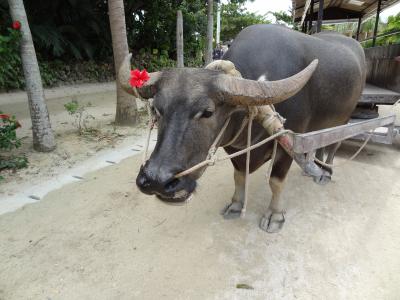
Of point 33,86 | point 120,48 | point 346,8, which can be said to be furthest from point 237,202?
point 346,8

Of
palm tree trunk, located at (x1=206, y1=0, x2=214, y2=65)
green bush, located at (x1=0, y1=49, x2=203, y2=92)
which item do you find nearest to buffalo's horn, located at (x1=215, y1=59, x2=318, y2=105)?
green bush, located at (x1=0, y1=49, x2=203, y2=92)

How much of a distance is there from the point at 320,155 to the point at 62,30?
28.2 feet

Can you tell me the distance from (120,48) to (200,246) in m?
3.75

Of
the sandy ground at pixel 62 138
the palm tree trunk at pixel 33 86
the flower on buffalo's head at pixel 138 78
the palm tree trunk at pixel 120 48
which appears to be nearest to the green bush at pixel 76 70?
the sandy ground at pixel 62 138

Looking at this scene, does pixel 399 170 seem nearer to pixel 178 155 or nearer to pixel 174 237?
pixel 174 237

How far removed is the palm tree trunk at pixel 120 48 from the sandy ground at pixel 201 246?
2.18 meters

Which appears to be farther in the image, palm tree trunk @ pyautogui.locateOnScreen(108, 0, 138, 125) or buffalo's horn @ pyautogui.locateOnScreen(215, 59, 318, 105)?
palm tree trunk @ pyautogui.locateOnScreen(108, 0, 138, 125)

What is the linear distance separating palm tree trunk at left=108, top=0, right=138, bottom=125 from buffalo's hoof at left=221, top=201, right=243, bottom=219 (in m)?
2.50

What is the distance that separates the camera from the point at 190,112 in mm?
1666

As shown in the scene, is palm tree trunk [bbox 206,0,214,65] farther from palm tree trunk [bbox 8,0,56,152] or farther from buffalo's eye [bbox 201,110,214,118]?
buffalo's eye [bbox 201,110,214,118]

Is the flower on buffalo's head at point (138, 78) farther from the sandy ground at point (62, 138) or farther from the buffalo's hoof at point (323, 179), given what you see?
the buffalo's hoof at point (323, 179)

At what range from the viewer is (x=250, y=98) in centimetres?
164

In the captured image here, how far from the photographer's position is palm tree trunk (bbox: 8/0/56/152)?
3.61 m

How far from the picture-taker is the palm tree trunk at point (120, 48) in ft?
15.7
